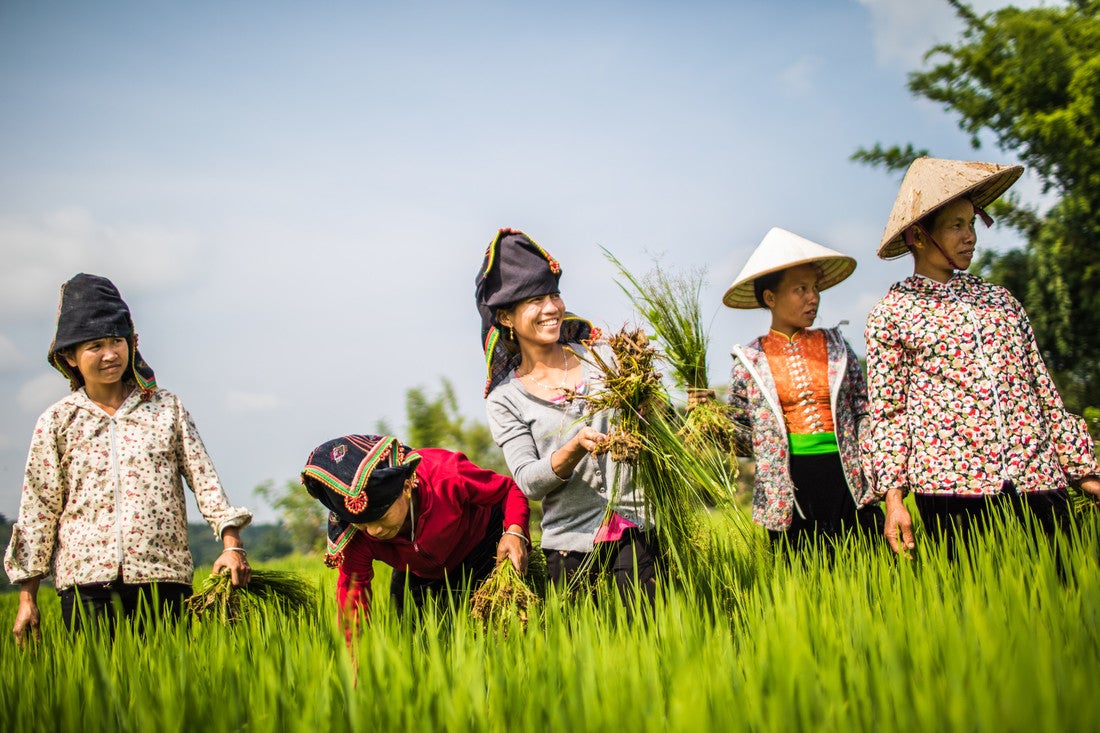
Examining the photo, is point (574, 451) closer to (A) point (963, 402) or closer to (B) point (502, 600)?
(B) point (502, 600)

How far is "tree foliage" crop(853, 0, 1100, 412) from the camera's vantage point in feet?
18.3

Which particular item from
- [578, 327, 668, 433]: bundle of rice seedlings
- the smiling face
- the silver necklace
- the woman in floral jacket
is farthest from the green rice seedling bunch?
the woman in floral jacket

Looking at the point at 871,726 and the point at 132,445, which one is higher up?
the point at 132,445

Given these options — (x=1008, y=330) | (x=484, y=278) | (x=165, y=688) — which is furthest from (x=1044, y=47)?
(x=165, y=688)

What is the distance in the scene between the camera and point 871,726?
1.30m

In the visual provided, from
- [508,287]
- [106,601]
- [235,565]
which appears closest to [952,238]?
[508,287]

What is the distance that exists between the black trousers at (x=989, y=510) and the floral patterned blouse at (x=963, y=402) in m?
0.04

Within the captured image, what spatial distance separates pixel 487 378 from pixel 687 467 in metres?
0.85

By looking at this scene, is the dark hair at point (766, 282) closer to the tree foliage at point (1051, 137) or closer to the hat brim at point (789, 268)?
the hat brim at point (789, 268)

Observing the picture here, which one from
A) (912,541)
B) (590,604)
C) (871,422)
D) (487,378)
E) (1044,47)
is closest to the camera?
(590,604)

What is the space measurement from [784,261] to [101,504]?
8.29 ft

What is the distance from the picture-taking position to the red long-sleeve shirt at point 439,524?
2.53 metres

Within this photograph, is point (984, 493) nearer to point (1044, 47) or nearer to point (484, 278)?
point (484, 278)

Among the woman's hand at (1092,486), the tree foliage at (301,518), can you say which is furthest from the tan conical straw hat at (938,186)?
the tree foliage at (301,518)
